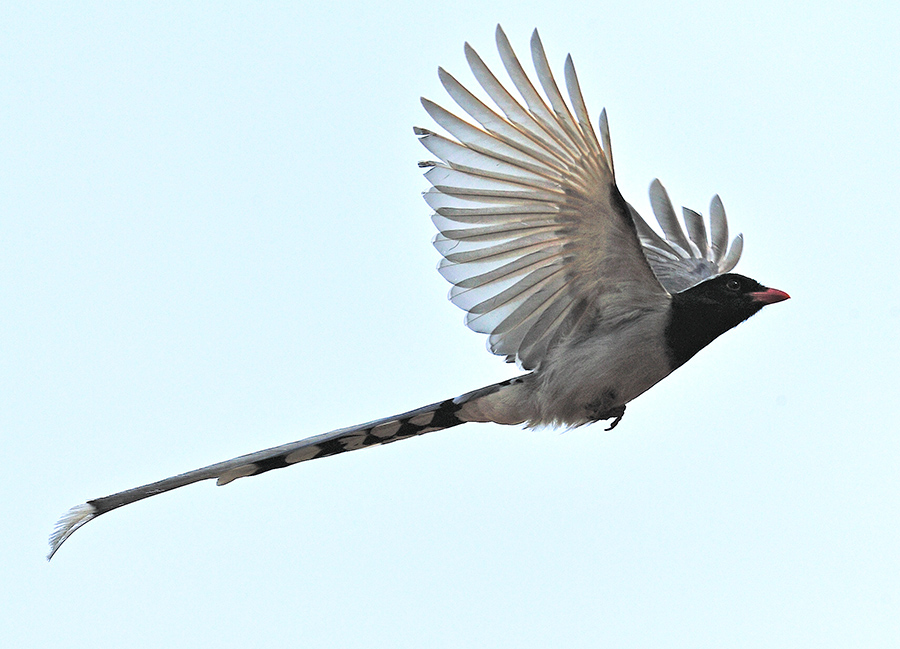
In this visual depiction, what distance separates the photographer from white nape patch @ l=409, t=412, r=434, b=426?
7.18 meters

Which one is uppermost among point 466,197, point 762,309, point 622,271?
point 466,197

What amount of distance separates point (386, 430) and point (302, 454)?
1.68ft

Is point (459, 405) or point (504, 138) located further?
point (459, 405)

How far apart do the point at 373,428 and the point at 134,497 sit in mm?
1412

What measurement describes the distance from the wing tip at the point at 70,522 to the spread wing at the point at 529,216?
2.31 meters

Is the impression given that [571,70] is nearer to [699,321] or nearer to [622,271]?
[622,271]

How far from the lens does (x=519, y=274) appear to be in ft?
22.1

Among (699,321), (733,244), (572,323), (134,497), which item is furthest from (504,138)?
(733,244)

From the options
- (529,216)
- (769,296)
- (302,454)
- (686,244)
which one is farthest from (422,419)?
(686,244)

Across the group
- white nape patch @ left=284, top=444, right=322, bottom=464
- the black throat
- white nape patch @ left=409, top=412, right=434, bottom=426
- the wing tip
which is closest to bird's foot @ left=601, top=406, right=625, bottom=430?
the black throat

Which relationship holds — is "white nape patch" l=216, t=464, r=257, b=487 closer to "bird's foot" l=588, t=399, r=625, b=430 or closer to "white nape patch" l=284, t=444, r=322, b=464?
"white nape patch" l=284, t=444, r=322, b=464

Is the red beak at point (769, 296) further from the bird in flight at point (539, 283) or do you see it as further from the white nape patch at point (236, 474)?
the white nape patch at point (236, 474)

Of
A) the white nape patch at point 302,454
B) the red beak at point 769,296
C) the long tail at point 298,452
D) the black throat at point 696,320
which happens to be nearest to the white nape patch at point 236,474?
the long tail at point 298,452

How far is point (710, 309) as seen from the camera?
714cm
